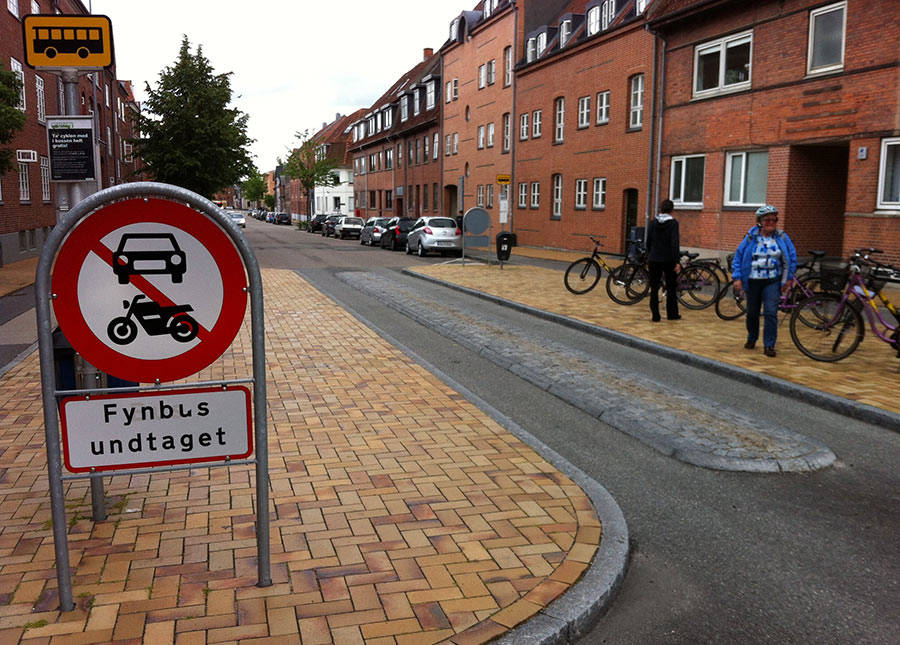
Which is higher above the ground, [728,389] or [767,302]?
[767,302]

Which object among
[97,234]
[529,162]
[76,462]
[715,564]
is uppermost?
[529,162]

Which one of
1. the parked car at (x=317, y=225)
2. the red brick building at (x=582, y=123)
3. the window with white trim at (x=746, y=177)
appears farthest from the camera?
the parked car at (x=317, y=225)

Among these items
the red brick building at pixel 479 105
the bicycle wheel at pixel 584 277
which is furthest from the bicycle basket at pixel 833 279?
the red brick building at pixel 479 105

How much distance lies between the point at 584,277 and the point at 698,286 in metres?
2.88

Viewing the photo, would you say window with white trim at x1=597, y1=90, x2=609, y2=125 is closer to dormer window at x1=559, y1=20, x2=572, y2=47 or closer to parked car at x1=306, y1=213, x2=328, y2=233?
dormer window at x1=559, y1=20, x2=572, y2=47

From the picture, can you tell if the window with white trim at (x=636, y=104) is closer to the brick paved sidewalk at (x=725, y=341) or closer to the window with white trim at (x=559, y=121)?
the window with white trim at (x=559, y=121)

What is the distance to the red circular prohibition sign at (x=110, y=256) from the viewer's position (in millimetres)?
2967

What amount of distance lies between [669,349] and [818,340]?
1.61m

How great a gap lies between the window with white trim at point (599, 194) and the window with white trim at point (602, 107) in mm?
2051

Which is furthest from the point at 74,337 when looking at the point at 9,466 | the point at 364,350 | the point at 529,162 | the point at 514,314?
the point at 529,162

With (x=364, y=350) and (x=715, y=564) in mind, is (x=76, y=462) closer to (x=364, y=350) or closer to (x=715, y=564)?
(x=715, y=564)

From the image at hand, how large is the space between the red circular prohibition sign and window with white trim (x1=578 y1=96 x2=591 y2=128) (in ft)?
90.2

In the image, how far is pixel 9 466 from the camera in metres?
4.82

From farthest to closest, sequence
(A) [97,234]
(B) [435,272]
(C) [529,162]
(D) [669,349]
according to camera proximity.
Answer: (C) [529,162]
(B) [435,272]
(D) [669,349]
(A) [97,234]
